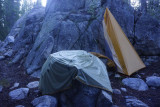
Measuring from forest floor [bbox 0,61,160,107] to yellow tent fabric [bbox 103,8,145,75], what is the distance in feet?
1.23

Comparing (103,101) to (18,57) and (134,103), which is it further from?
(18,57)

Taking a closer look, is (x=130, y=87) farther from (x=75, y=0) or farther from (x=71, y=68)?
(x=75, y=0)

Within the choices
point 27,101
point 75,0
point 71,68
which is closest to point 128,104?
point 71,68

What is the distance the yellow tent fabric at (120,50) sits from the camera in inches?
261

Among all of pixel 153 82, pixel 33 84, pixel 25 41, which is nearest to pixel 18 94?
pixel 33 84

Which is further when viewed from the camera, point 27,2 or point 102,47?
point 27,2

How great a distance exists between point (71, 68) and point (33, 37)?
279 inches

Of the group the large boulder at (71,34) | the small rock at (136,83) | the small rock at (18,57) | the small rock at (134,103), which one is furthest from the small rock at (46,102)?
the small rock at (18,57)

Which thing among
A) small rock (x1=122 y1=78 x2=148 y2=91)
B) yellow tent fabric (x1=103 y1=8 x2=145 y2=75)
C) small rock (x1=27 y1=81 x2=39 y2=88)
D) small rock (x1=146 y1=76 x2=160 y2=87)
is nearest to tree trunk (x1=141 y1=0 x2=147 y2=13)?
yellow tent fabric (x1=103 y1=8 x2=145 y2=75)

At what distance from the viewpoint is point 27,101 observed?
4898mm

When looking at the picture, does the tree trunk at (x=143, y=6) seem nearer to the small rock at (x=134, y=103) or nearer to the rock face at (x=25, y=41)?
the small rock at (x=134, y=103)

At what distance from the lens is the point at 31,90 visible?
222 inches

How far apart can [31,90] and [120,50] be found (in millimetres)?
4310

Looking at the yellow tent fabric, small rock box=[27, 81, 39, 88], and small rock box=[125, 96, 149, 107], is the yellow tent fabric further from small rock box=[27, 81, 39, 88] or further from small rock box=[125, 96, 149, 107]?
small rock box=[27, 81, 39, 88]
